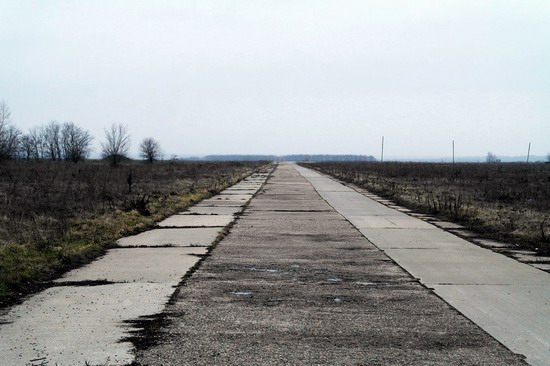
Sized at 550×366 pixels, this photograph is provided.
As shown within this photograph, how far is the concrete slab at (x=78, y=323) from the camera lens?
15.6 feet

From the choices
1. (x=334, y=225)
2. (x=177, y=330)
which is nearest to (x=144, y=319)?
(x=177, y=330)

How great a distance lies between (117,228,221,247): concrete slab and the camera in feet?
37.0

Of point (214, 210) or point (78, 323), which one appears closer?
point (78, 323)

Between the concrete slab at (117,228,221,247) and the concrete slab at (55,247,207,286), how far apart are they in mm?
634

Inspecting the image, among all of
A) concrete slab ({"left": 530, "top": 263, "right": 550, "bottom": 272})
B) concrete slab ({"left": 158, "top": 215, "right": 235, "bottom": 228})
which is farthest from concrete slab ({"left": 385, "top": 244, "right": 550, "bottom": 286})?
concrete slab ({"left": 158, "top": 215, "right": 235, "bottom": 228})

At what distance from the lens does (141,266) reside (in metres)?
8.84

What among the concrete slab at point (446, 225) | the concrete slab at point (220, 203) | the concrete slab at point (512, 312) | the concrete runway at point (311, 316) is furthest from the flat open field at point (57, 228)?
the concrete slab at point (446, 225)

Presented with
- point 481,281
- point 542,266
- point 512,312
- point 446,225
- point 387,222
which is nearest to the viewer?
point 512,312

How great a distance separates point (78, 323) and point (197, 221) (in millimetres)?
9732

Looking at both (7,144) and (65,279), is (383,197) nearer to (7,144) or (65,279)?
(65,279)

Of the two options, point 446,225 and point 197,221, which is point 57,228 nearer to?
point 197,221

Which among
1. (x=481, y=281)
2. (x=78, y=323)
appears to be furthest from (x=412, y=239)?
(x=78, y=323)

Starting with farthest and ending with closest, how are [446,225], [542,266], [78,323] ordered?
[446,225] < [542,266] < [78,323]

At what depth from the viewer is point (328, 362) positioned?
464cm
